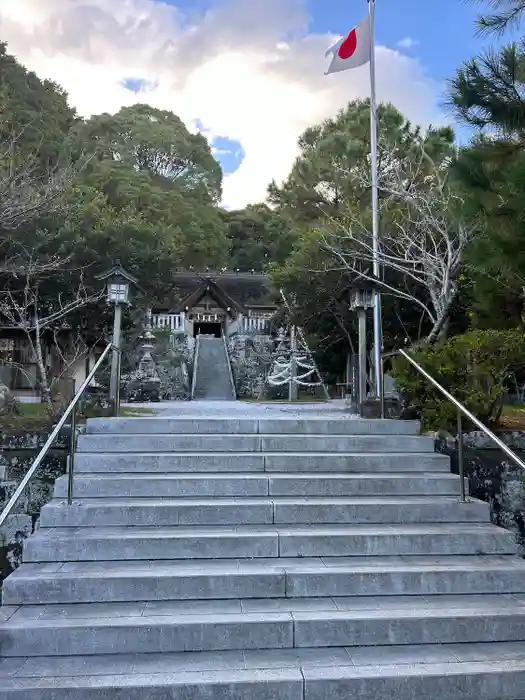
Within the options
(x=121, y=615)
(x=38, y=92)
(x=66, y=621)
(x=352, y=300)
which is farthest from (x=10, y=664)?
(x=38, y=92)

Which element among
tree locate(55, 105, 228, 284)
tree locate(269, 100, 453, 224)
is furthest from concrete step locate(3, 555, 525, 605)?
tree locate(269, 100, 453, 224)

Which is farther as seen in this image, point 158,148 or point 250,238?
point 250,238

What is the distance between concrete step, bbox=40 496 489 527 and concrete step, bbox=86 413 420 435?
1.10m

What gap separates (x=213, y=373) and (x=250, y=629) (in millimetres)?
15624

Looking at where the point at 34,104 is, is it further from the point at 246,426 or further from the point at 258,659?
the point at 258,659

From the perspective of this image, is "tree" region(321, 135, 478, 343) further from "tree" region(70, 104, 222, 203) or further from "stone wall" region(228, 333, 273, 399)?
"tree" region(70, 104, 222, 203)

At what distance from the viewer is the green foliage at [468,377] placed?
4992 millimetres

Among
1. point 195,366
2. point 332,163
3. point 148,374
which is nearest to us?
point 148,374

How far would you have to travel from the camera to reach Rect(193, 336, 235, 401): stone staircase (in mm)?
16031

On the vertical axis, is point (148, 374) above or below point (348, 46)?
below

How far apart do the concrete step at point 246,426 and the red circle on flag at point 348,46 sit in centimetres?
803

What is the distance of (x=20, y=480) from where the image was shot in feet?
15.6

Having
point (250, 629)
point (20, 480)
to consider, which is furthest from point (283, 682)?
point (20, 480)

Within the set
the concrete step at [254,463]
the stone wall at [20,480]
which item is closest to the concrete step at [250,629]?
the concrete step at [254,463]
